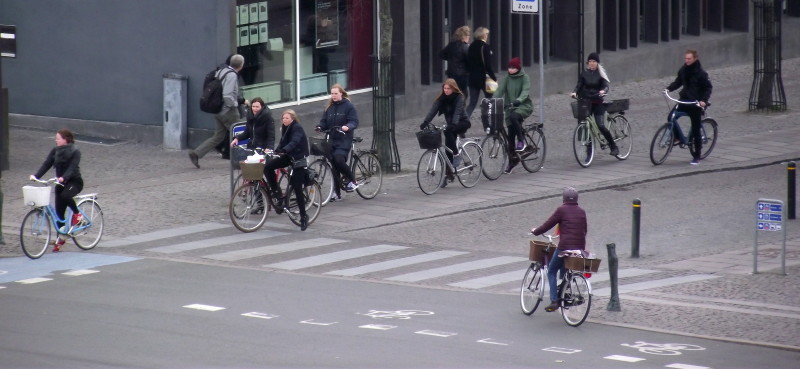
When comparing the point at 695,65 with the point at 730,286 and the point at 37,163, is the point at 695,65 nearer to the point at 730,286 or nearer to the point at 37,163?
the point at 730,286

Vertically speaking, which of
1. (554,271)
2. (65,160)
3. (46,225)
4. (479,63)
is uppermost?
(479,63)

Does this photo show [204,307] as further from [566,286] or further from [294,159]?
[294,159]

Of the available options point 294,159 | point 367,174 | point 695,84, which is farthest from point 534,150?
point 294,159

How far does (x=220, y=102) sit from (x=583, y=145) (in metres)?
5.48

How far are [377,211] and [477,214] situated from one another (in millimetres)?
1293

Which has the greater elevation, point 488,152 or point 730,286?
point 488,152

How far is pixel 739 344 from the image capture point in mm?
11766

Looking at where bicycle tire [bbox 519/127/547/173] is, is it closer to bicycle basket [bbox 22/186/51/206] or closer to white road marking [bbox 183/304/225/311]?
bicycle basket [bbox 22/186/51/206]

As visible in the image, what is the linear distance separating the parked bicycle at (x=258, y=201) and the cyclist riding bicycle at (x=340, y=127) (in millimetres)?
779

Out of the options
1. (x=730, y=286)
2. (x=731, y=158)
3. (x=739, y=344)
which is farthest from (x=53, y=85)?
(x=739, y=344)

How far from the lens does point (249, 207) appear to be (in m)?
16.8

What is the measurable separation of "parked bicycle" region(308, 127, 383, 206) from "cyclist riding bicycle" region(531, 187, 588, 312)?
19.5 feet

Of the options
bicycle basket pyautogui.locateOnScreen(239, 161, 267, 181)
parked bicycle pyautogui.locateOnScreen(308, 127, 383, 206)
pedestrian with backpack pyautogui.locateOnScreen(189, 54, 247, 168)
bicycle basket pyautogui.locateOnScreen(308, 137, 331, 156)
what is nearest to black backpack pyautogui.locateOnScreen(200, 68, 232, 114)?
pedestrian with backpack pyautogui.locateOnScreen(189, 54, 247, 168)

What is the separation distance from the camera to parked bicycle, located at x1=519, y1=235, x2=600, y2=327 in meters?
12.3
